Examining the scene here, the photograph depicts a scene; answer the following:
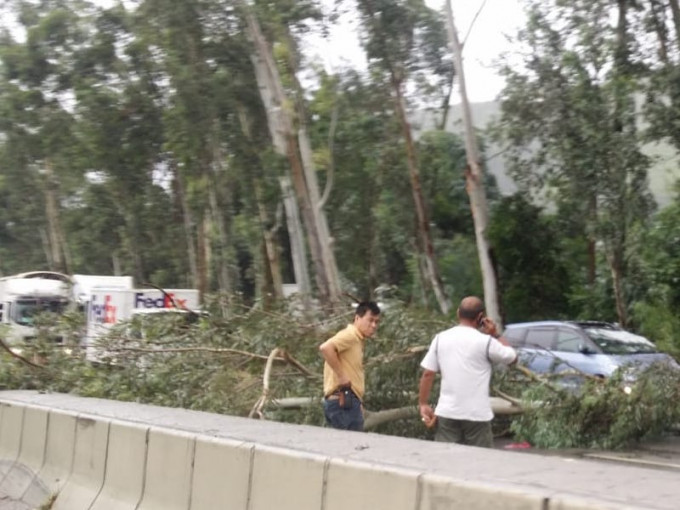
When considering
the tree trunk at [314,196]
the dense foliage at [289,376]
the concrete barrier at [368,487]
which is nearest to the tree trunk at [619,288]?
the tree trunk at [314,196]

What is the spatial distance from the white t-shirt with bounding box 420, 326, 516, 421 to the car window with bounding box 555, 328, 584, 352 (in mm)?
10597

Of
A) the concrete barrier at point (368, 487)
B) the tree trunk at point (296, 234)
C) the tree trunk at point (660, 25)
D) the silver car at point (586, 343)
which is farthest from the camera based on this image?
the tree trunk at point (296, 234)

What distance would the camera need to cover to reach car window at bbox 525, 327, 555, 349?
17.3m

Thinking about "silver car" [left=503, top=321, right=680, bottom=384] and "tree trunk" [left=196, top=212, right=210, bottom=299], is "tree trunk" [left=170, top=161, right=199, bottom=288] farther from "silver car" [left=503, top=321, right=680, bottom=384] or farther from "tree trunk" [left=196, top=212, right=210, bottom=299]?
"silver car" [left=503, top=321, right=680, bottom=384]

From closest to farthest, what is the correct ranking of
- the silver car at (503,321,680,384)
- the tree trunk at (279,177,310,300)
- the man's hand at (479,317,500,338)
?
1. the man's hand at (479,317,500,338)
2. the silver car at (503,321,680,384)
3. the tree trunk at (279,177,310,300)

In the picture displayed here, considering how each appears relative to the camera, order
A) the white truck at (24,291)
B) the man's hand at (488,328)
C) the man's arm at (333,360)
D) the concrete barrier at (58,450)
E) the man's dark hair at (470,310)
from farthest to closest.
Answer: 1. the white truck at (24,291)
2. the man's arm at (333,360)
3. the man's hand at (488,328)
4. the concrete barrier at (58,450)
5. the man's dark hair at (470,310)

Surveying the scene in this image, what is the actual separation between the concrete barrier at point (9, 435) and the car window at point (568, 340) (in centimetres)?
1105

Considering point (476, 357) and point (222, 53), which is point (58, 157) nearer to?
point (222, 53)

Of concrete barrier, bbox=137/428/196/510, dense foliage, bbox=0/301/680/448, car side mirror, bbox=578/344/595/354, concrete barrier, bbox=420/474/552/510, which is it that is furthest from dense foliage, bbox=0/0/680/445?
concrete barrier, bbox=420/474/552/510

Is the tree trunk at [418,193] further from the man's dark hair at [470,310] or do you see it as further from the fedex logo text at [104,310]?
the man's dark hair at [470,310]

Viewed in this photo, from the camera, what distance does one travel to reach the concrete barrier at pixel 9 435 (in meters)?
7.52

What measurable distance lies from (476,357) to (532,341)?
1170 cm

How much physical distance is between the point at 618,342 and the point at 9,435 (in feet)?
38.5

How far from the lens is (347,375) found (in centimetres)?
742
